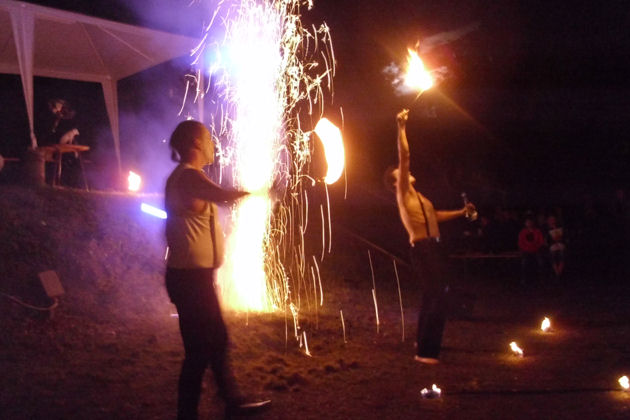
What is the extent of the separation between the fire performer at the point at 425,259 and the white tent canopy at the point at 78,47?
6734 millimetres

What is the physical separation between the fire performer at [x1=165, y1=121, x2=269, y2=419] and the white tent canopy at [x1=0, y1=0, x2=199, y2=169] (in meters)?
6.99

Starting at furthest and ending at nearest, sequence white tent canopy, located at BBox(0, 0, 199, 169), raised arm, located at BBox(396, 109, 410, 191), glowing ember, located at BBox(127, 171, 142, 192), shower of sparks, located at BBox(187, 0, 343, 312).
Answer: glowing ember, located at BBox(127, 171, 142, 192)
white tent canopy, located at BBox(0, 0, 199, 169)
shower of sparks, located at BBox(187, 0, 343, 312)
raised arm, located at BBox(396, 109, 410, 191)

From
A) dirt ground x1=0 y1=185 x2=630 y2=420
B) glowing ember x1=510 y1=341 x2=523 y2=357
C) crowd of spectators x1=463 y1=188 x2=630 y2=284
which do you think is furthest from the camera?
crowd of spectators x1=463 y1=188 x2=630 y2=284

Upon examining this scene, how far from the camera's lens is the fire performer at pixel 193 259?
3.84 m

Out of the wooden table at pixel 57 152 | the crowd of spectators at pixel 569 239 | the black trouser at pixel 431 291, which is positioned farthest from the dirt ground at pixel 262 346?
the crowd of spectators at pixel 569 239

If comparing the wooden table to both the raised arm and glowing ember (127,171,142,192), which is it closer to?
glowing ember (127,171,142,192)

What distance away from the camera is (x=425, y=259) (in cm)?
573

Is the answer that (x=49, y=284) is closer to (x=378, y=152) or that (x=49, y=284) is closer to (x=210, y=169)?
(x=210, y=169)

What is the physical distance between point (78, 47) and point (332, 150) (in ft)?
26.4

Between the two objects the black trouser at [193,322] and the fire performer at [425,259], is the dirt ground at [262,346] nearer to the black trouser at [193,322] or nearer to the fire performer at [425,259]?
the fire performer at [425,259]

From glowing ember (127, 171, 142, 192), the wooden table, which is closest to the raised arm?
the wooden table

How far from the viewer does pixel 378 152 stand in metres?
19.5

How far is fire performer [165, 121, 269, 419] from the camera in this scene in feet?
12.6

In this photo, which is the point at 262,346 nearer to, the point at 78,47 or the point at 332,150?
the point at 332,150
